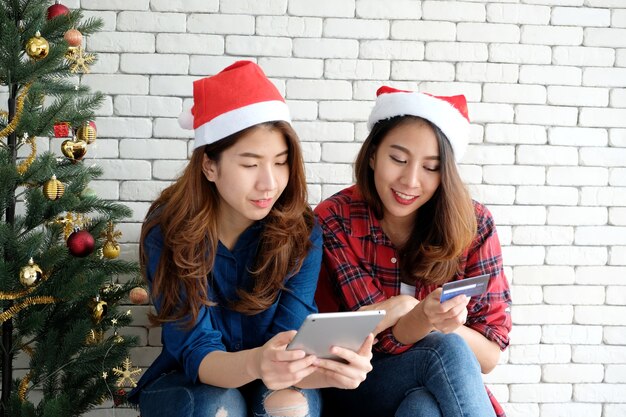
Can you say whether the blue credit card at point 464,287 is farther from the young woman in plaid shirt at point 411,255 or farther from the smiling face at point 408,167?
the smiling face at point 408,167

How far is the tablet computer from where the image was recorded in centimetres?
142

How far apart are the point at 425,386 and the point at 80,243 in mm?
1039

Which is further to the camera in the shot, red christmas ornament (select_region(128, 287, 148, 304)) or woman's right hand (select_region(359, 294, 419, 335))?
red christmas ornament (select_region(128, 287, 148, 304))

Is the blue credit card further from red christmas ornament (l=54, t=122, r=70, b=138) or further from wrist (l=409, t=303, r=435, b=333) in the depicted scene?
red christmas ornament (l=54, t=122, r=70, b=138)

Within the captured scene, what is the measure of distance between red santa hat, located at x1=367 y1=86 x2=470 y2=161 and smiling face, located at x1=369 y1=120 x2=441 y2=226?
0.03m

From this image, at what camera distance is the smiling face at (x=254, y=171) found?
1810mm

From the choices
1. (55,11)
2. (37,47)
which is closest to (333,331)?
(37,47)

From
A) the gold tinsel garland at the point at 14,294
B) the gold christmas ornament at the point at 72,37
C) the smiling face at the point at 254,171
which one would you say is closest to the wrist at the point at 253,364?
the smiling face at the point at 254,171

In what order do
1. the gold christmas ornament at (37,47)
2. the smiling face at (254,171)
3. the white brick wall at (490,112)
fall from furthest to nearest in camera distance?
the white brick wall at (490,112)
the gold christmas ornament at (37,47)
the smiling face at (254,171)

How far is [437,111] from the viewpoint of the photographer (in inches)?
80.1

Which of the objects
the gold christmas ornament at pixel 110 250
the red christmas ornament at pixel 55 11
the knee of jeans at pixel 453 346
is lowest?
the knee of jeans at pixel 453 346

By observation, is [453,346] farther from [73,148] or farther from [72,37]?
[72,37]

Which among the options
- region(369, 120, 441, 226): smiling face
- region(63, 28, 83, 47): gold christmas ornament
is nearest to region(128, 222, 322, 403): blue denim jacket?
region(369, 120, 441, 226): smiling face

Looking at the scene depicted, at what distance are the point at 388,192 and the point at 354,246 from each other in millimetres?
210
